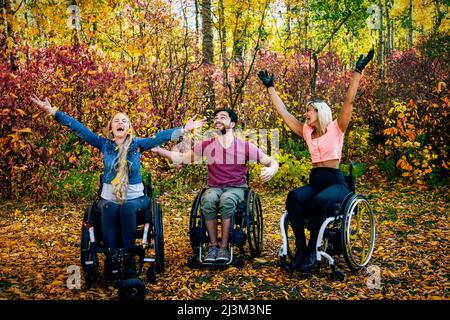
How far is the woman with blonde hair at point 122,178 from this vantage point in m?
3.49

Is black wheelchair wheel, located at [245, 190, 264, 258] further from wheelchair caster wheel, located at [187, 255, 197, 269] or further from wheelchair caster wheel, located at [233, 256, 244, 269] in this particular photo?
wheelchair caster wheel, located at [187, 255, 197, 269]

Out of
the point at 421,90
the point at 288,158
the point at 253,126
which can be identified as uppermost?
the point at 421,90

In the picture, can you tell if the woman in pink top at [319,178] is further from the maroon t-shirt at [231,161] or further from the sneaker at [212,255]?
the sneaker at [212,255]

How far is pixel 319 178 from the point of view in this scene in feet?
13.0

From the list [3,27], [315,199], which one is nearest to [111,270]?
[315,199]

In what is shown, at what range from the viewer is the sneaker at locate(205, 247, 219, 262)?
392cm

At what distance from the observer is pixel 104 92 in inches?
247

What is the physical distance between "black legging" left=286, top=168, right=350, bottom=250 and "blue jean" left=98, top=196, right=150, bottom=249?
1.33 meters

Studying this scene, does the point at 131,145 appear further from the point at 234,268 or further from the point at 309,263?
the point at 309,263
